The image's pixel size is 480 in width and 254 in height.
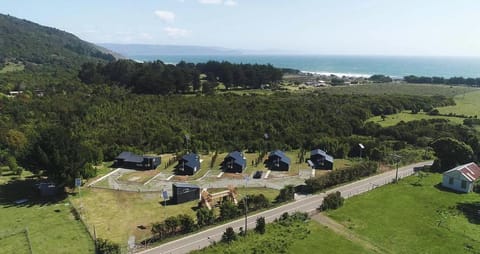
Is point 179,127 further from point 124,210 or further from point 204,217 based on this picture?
point 204,217

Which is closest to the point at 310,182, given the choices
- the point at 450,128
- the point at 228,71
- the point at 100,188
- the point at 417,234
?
the point at 417,234

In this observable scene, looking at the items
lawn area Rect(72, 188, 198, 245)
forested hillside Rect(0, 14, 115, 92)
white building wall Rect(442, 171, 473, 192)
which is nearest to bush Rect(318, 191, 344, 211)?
lawn area Rect(72, 188, 198, 245)

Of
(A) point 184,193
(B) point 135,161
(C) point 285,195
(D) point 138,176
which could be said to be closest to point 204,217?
(A) point 184,193

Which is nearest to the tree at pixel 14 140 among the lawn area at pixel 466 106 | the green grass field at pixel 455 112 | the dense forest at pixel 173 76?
the dense forest at pixel 173 76

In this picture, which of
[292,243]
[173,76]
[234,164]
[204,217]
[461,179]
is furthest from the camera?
[173,76]

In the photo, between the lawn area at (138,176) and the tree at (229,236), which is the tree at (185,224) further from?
the lawn area at (138,176)

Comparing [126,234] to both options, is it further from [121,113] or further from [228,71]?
[228,71]
